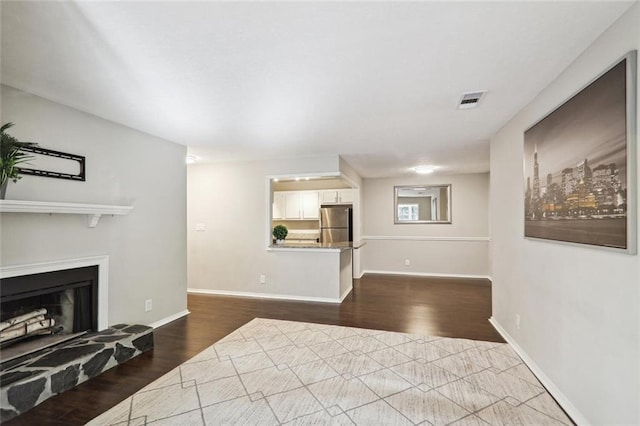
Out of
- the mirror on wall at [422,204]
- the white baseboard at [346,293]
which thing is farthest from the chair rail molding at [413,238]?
the white baseboard at [346,293]

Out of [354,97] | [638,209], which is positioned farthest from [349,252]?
[638,209]

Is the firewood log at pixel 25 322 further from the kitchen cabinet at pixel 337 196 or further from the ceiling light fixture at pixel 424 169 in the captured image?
the ceiling light fixture at pixel 424 169

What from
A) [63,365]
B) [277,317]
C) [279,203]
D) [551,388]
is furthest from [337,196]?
[63,365]

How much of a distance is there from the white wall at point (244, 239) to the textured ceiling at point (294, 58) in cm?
178

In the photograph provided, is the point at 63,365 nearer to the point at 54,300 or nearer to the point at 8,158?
the point at 54,300

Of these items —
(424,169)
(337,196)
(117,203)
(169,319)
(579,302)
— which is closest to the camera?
(579,302)

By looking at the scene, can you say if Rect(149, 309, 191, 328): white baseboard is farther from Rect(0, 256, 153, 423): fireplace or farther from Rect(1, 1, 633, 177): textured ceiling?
Rect(1, 1, 633, 177): textured ceiling

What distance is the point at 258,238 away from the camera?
5020 mm

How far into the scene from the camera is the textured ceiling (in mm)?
1500

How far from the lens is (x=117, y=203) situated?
3.17 metres

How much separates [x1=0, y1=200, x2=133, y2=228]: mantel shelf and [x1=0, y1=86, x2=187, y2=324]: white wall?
0.59 feet

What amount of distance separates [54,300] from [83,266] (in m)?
0.40

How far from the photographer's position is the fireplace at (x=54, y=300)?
238cm

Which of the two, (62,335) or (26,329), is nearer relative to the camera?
(26,329)
